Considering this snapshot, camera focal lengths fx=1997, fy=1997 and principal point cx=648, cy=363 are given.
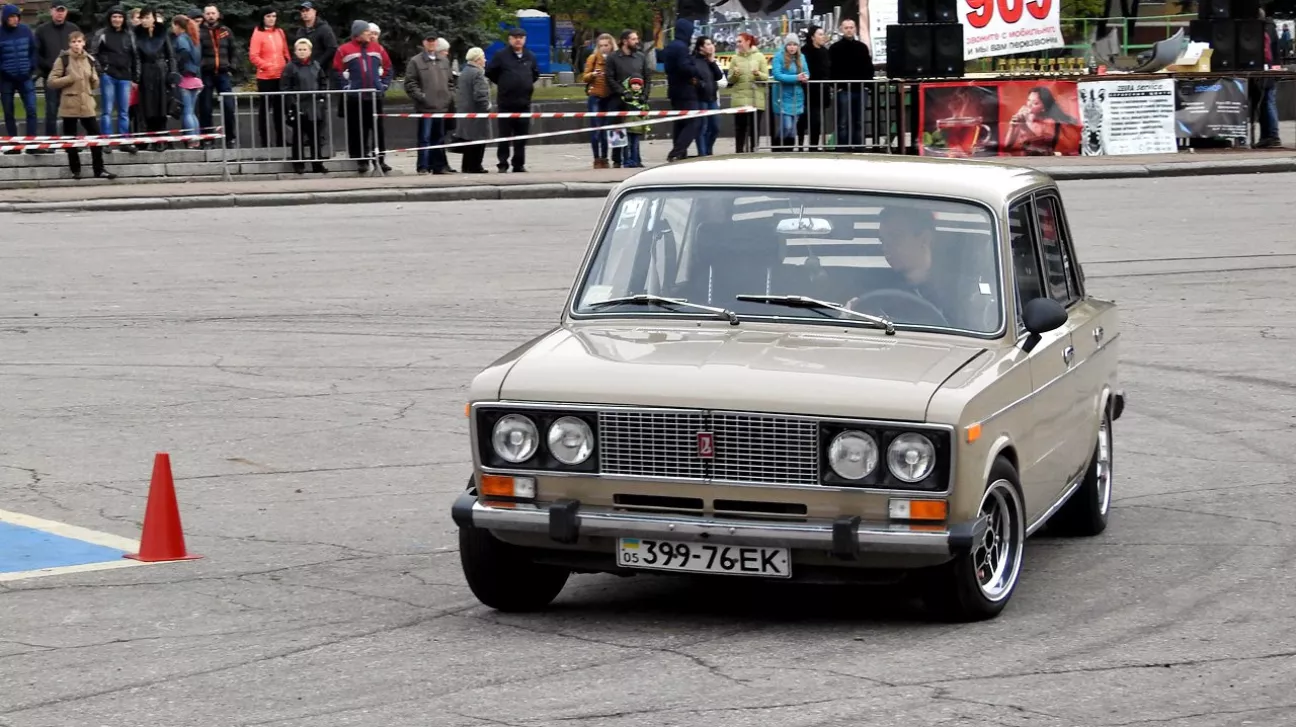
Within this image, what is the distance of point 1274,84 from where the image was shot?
1244 inches

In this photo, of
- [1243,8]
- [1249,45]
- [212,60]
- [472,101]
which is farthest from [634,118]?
[1243,8]

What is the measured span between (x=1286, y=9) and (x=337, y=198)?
41.3 meters

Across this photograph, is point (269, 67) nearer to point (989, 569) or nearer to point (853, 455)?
point (989, 569)

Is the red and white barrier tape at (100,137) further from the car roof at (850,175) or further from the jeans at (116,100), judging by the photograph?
the car roof at (850,175)

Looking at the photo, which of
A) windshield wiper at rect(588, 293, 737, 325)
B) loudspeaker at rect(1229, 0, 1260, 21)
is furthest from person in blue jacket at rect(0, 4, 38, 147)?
windshield wiper at rect(588, 293, 737, 325)

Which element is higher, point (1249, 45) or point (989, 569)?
point (1249, 45)

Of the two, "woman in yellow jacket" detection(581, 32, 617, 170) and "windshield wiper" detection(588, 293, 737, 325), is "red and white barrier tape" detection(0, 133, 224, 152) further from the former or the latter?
"windshield wiper" detection(588, 293, 737, 325)

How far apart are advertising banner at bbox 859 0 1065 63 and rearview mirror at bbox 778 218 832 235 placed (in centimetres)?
2625

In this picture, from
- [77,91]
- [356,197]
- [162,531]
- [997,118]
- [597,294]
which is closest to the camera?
[597,294]

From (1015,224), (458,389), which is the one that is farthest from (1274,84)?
(1015,224)

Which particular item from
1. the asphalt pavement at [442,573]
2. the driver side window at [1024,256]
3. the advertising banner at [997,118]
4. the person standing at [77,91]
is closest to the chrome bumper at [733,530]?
the asphalt pavement at [442,573]

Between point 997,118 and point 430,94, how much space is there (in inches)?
330

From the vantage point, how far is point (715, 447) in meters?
6.45

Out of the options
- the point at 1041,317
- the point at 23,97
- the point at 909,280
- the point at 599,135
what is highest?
the point at 23,97
